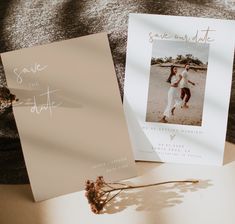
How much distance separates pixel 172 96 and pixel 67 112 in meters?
0.24

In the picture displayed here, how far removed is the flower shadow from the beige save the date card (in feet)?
0.20

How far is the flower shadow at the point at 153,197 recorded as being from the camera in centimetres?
85

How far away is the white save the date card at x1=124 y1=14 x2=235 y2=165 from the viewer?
886 millimetres

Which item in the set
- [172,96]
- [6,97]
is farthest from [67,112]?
[172,96]

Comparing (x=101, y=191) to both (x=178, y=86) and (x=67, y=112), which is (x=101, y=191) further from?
(x=178, y=86)

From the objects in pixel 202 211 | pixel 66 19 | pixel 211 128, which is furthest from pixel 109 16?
pixel 202 211

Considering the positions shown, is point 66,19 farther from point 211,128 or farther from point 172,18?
point 211,128

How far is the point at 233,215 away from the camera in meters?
0.83

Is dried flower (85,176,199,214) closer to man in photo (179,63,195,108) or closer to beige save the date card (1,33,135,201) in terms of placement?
beige save the date card (1,33,135,201)

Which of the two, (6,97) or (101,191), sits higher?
(6,97)

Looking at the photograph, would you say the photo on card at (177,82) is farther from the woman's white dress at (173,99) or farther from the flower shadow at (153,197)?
the flower shadow at (153,197)

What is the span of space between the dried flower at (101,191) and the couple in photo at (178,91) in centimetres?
17

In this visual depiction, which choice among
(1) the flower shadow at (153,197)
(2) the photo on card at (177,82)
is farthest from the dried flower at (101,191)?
(2) the photo on card at (177,82)

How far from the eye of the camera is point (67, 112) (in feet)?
2.89
